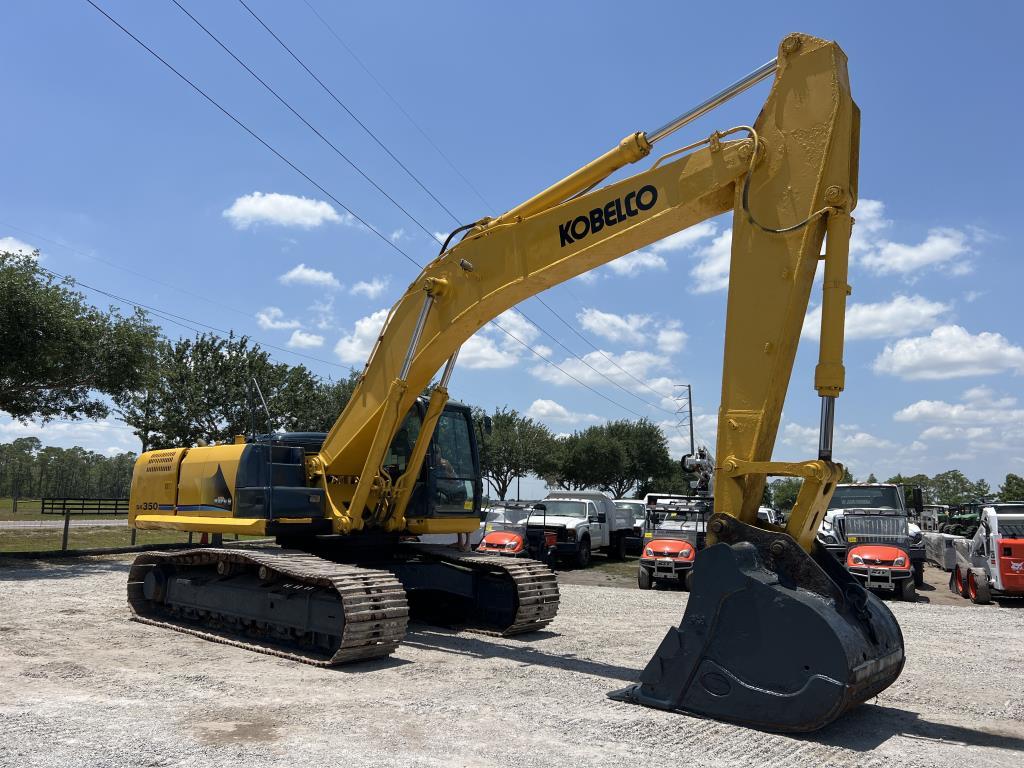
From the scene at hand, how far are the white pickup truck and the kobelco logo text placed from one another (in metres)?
14.0

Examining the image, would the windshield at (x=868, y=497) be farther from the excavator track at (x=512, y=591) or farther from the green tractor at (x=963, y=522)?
the excavator track at (x=512, y=591)

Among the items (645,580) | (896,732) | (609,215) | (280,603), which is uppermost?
(609,215)

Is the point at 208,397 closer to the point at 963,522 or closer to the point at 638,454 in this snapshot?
the point at 963,522

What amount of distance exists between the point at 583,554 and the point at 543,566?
39.6 feet

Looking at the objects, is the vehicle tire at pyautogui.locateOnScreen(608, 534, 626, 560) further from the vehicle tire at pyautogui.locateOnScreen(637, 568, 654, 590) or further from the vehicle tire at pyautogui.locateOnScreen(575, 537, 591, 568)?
the vehicle tire at pyautogui.locateOnScreen(637, 568, 654, 590)

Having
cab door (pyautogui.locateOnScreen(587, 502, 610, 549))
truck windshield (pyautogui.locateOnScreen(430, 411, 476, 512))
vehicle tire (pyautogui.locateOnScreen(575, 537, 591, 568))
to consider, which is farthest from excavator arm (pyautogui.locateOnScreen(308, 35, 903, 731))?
cab door (pyautogui.locateOnScreen(587, 502, 610, 549))

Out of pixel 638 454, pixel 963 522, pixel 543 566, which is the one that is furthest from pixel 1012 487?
pixel 543 566

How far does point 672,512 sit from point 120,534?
19881 mm

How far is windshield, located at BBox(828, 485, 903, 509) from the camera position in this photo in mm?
19609

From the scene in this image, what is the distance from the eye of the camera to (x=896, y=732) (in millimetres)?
6211

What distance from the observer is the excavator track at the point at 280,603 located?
8.35 metres

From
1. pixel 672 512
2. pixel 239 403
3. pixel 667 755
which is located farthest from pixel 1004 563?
pixel 239 403

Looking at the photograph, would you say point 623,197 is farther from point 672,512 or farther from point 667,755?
point 672,512

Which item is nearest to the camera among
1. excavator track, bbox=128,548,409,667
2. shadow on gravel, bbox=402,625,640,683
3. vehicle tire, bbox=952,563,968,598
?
shadow on gravel, bbox=402,625,640,683
